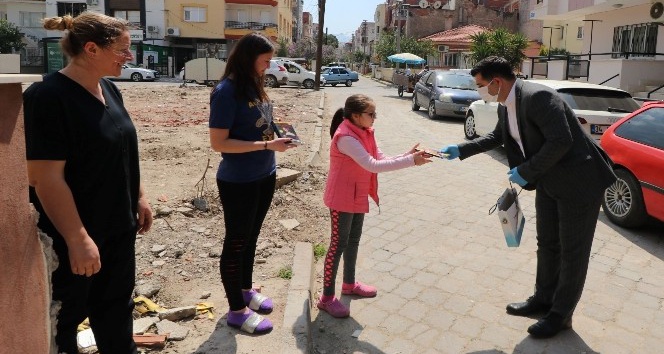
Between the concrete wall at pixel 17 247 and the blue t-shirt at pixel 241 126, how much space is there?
1.17 metres

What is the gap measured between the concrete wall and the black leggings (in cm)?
125

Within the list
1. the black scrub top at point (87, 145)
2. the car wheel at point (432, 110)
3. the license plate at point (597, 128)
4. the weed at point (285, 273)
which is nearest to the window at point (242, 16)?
the car wheel at point (432, 110)

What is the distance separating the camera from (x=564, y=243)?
3.66 m

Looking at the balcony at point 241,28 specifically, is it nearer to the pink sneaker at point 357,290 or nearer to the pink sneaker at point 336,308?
the pink sneaker at point 357,290

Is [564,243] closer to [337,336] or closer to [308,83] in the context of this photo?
[337,336]

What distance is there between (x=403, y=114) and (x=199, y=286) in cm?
1497

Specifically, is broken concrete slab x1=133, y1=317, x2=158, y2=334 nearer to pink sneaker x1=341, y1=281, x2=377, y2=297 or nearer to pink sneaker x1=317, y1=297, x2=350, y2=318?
pink sneaker x1=317, y1=297, x2=350, y2=318

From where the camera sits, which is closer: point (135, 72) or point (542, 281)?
point (542, 281)

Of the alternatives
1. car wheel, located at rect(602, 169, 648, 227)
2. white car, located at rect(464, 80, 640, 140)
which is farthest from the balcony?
car wheel, located at rect(602, 169, 648, 227)

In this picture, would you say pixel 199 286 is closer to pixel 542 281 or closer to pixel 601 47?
pixel 542 281

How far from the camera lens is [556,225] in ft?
12.6

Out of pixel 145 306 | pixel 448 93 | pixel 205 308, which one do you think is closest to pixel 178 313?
pixel 205 308

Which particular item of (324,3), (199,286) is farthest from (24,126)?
(324,3)

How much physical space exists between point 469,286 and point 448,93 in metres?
12.3
